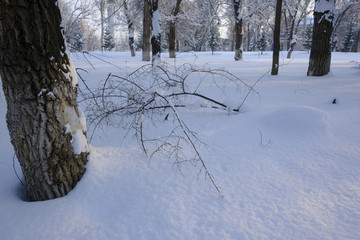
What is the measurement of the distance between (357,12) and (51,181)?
35.8m

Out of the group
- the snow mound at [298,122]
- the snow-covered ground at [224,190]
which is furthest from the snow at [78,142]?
the snow mound at [298,122]

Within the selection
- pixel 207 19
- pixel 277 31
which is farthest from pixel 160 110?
pixel 207 19

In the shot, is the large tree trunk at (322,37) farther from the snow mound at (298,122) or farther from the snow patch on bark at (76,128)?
the snow patch on bark at (76,128)

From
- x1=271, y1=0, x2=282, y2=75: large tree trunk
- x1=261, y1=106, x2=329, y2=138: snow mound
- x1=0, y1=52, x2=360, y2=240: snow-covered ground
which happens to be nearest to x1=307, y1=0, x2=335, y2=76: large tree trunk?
x1=271, y1=0, x2=282, y2=75: large tree trunk

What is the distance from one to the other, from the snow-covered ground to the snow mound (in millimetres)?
12

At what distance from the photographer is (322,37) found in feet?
18.1

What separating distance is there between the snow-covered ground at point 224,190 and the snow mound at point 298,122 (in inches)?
0.5

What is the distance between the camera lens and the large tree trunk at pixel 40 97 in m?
1.61

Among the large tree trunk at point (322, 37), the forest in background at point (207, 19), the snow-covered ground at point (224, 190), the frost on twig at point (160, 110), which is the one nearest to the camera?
the snow-covered ground at point (224, 190)

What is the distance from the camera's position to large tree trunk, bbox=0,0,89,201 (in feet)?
5.28

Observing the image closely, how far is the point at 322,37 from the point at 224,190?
557 cm

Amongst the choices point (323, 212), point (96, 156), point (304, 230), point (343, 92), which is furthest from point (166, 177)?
point (343, 92)

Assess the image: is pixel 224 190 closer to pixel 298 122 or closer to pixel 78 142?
pixel 78 142

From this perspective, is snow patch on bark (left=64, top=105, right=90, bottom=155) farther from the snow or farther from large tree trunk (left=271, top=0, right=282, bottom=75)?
large tree trunk (left=271, top=0, right=282, bottom=75)
